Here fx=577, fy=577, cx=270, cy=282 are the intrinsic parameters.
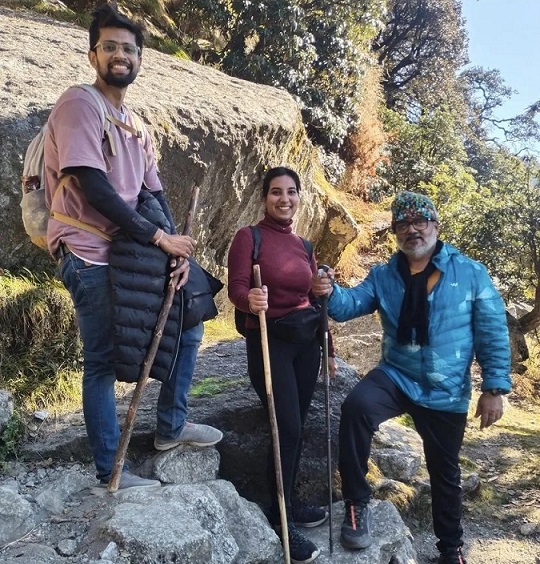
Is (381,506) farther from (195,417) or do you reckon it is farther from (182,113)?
(182,113)

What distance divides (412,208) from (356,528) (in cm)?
213

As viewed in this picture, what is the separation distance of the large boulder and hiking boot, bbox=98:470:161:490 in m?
2.70

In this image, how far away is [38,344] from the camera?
5012 mm

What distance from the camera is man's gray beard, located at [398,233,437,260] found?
389 cm

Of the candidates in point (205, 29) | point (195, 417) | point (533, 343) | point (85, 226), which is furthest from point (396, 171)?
point (85, 226)

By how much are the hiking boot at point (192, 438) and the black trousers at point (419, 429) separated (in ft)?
2.97

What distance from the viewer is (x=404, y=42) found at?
2164 centimetres

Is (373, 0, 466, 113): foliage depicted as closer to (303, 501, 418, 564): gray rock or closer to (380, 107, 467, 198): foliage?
(380, 107, 467, 198): foliage

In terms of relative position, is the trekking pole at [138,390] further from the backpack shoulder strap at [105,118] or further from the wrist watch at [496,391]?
the wrist watch at [496,391]

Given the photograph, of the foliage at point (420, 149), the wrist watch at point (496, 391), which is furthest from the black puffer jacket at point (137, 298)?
the foliage at point (420, 149)

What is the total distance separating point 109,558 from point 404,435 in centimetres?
415

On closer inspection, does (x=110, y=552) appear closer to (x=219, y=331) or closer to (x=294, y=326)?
(x=294, y=326)

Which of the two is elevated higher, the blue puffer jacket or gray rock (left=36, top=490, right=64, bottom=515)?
the blue puffer jacket

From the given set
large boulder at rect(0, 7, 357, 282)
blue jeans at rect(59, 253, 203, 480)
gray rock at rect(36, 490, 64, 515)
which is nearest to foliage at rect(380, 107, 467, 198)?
large boulder at rect(0, 7, 357, 282)
